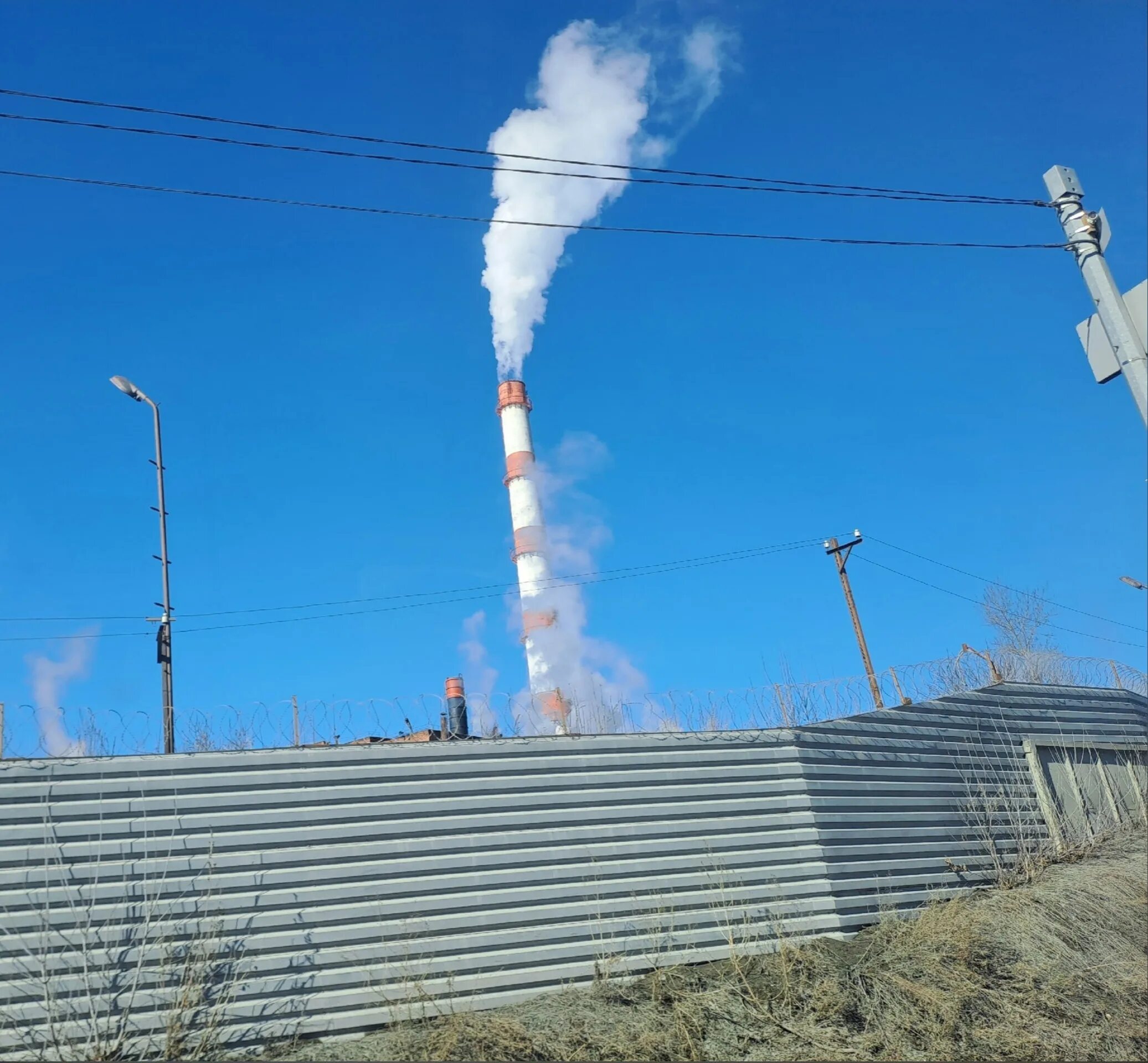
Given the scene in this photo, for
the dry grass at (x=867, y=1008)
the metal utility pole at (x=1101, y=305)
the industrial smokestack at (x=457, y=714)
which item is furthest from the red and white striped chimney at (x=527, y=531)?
the metal utility pole at (x=1101, y=305)

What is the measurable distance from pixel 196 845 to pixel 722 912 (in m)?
5.96

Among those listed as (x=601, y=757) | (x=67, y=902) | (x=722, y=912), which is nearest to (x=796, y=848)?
(x=722, y=912)

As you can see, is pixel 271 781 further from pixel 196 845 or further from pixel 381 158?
pixel 381 158

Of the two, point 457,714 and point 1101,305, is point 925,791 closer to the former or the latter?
point 457,714

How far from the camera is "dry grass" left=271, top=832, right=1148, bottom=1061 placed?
9016 mm

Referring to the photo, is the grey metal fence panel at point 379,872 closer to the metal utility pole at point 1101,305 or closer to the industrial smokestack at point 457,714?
the industrial smokestack at point 457,714

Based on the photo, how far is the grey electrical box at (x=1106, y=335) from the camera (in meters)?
6.04

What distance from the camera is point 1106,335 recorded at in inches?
244

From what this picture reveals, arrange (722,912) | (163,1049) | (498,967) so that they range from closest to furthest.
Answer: (163,1049) < (498,967) < (722,912)

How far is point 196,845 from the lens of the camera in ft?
31.4

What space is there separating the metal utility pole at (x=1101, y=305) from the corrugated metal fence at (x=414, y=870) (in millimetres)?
7478

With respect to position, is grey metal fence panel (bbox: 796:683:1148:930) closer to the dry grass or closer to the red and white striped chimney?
the dry grass

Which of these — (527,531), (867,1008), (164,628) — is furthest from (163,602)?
(527,531)

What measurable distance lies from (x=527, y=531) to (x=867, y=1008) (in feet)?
112
